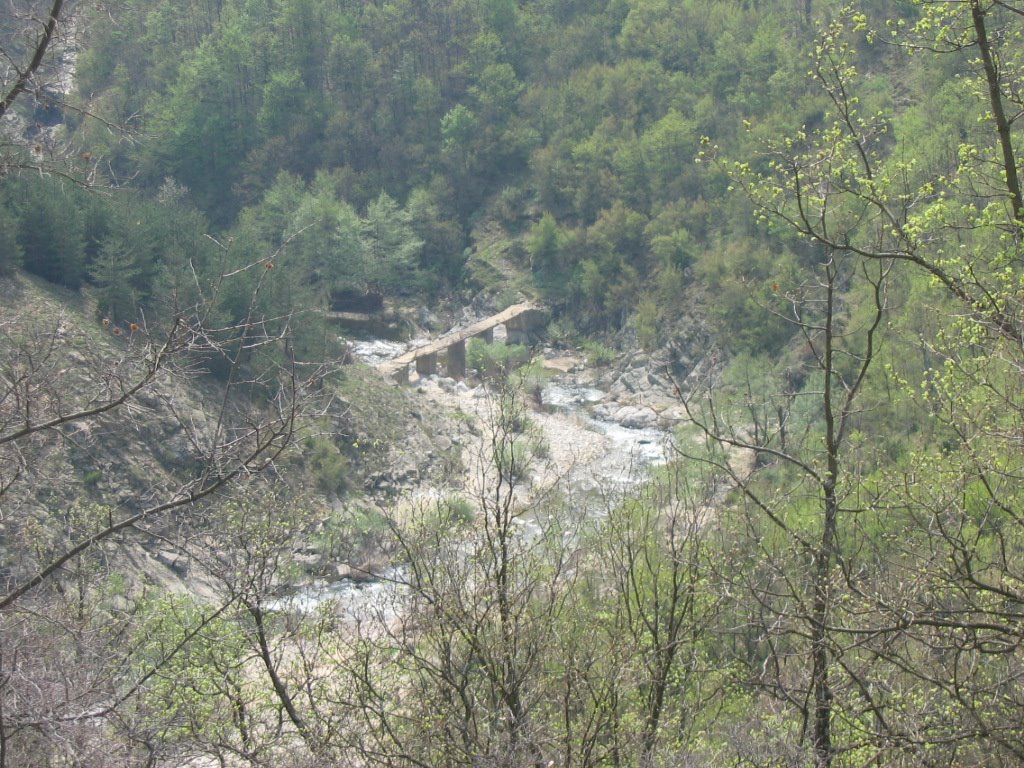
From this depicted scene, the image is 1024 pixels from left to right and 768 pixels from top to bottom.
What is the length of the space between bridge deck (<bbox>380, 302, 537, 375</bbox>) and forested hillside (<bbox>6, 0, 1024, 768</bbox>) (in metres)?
2.09

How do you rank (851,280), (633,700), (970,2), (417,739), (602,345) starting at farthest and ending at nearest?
(602,345)
(851,280)
(633,700)
(417,739)
(970,2)

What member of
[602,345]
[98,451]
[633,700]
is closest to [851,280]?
[602,345]

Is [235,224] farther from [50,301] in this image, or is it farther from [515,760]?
[515,760]

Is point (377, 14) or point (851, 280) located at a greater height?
point (377, 14)

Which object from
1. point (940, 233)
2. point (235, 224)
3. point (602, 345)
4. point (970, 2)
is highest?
point (970, 2)

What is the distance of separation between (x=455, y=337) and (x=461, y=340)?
2.62ft

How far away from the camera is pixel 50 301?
97.8 feet

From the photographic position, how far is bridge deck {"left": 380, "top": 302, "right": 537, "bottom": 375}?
44062 mm

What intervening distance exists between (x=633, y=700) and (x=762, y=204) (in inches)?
184

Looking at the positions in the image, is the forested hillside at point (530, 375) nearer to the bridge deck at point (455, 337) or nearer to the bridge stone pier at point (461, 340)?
the bridge stone pier at point (461, 340)

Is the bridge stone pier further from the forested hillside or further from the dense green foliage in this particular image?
the dense green foliage

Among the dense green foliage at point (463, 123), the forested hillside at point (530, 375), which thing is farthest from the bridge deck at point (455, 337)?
the dense green foliage at point (463, 123)

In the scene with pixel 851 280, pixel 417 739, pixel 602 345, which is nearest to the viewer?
pixel 417 739

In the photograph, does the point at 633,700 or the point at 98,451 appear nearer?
the point at 633,700
